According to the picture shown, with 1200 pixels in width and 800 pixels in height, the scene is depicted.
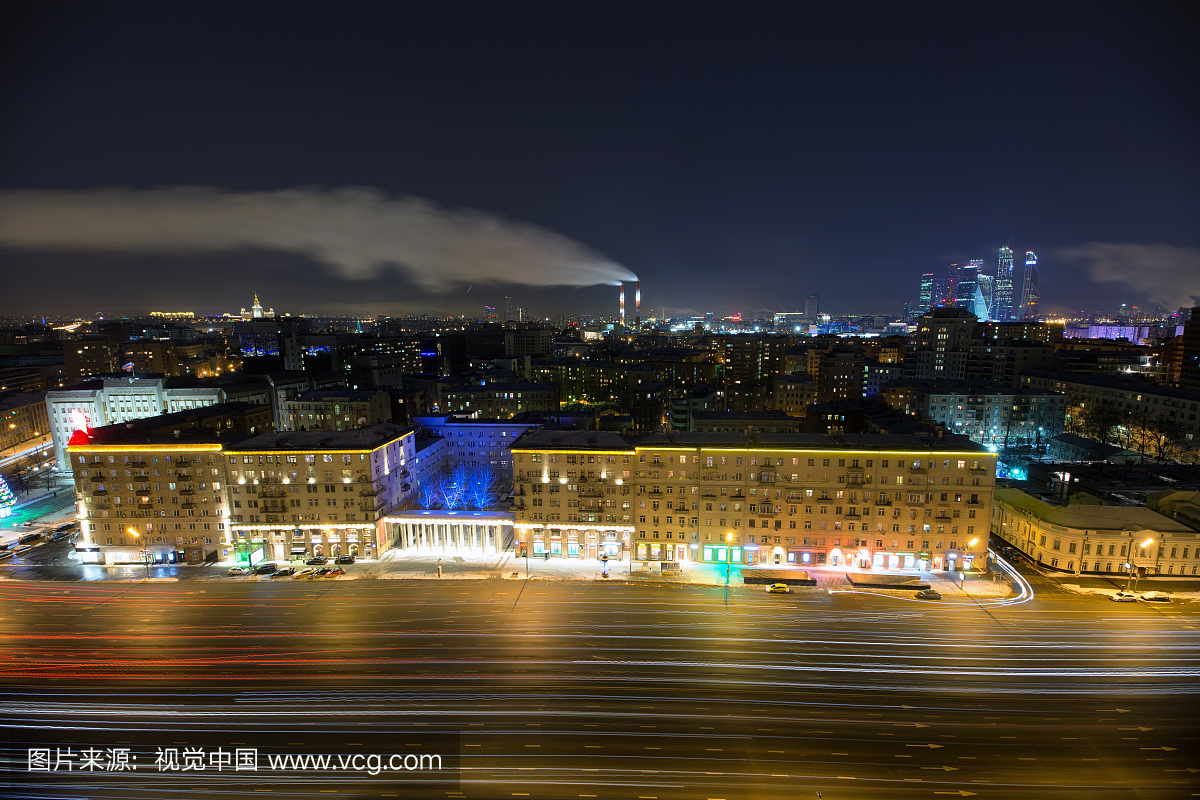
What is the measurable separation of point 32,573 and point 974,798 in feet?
311

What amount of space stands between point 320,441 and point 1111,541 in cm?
9269

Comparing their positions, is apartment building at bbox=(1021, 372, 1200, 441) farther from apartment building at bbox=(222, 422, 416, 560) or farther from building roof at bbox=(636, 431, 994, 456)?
apartment building at bbox=(222, 422, 416, 560)

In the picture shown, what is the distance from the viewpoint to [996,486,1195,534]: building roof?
196 feet

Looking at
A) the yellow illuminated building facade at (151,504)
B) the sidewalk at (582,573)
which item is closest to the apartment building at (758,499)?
the sidewalk at (582,573)

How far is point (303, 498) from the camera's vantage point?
224 feet

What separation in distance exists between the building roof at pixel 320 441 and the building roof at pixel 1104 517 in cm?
8119

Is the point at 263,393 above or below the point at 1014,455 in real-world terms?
Result: above

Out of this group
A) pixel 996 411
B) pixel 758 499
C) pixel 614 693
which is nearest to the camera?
pixel 614 693

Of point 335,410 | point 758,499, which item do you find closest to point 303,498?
point 335,410

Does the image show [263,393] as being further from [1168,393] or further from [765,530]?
[1168,393]

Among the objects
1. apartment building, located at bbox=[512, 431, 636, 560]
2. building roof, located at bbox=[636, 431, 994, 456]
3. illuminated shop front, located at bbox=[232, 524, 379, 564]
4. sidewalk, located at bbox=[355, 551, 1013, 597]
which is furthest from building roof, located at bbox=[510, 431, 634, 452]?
illuminated shop front, located at bbox=[232, 524, 379, 564]

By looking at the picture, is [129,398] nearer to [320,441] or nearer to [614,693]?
[320,441]

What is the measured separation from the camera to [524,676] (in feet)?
139

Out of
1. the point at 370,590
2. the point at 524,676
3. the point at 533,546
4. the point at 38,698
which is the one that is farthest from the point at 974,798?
the point at 38,698
